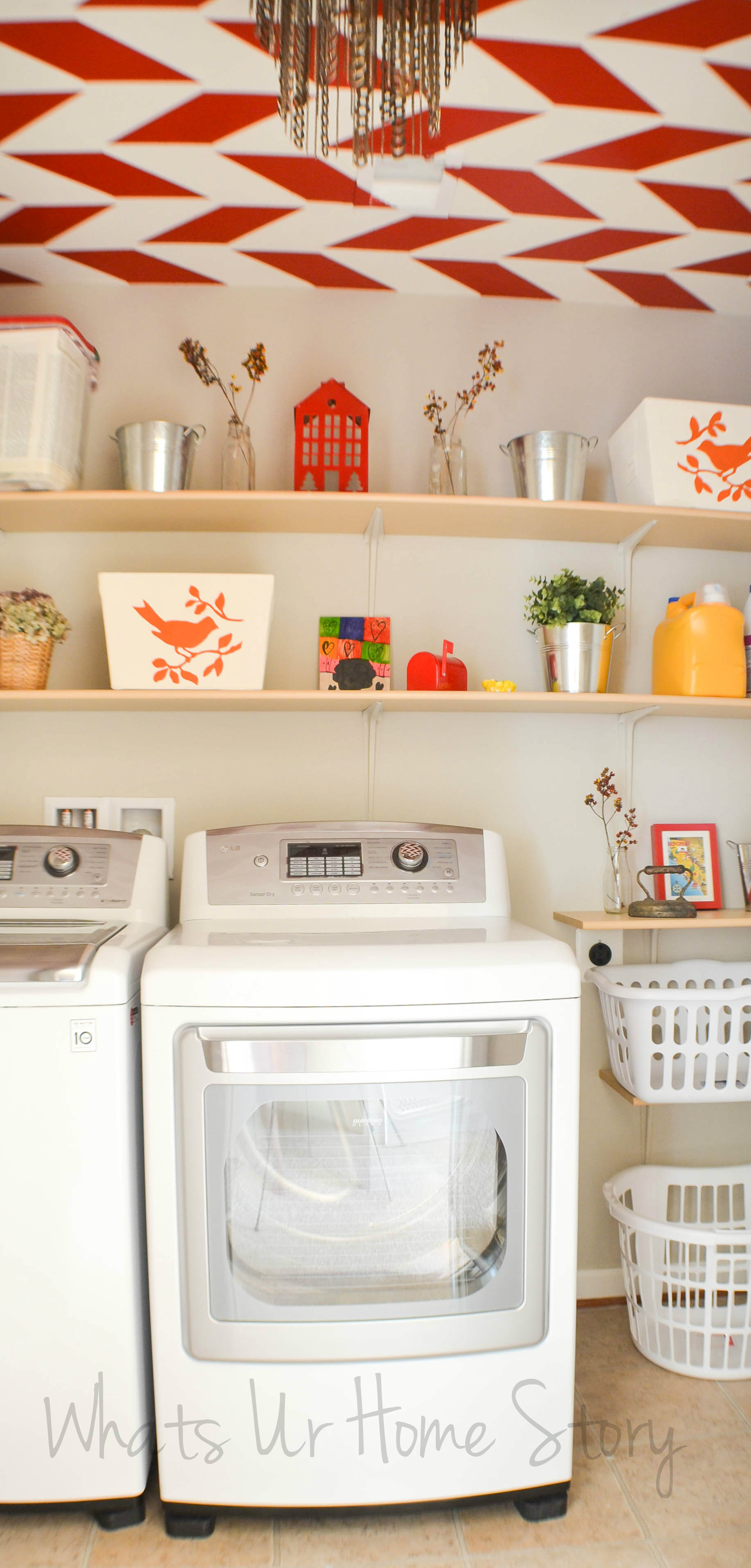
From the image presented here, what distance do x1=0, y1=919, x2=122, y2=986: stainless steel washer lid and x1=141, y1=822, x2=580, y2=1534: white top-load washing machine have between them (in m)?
0.12

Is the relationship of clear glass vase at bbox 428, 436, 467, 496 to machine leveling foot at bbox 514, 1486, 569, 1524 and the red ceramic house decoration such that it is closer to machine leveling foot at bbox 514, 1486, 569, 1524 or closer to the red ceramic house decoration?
the red ceramic house decoration

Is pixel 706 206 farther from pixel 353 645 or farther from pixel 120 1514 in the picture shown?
pixel 120 1514

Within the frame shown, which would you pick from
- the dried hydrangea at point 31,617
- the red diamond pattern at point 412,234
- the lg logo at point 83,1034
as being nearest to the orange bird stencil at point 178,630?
the dried hydrangea at point 31,617

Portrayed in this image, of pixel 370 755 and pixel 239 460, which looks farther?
pixel 370 755

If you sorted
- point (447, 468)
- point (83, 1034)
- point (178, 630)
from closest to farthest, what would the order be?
point (83, 1034) → point (178, 630) → point (447, 468)

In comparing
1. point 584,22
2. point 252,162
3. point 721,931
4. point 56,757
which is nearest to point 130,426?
point 252,162

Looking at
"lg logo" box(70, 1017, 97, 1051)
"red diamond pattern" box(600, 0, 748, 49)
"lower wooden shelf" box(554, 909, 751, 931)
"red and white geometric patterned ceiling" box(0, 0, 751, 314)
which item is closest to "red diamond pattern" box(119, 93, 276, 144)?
"red and white geometric patterned ceiling" box(0, 0, 751, 314)

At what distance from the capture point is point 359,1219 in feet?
4.98

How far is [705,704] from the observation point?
207cm

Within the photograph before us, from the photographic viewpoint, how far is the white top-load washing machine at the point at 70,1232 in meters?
1.46

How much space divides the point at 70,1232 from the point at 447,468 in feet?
5.86

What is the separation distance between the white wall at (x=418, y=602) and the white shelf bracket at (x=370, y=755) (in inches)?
0.6

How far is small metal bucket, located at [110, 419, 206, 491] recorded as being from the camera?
6.54ft

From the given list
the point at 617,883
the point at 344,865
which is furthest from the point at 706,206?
the point at 344,865
